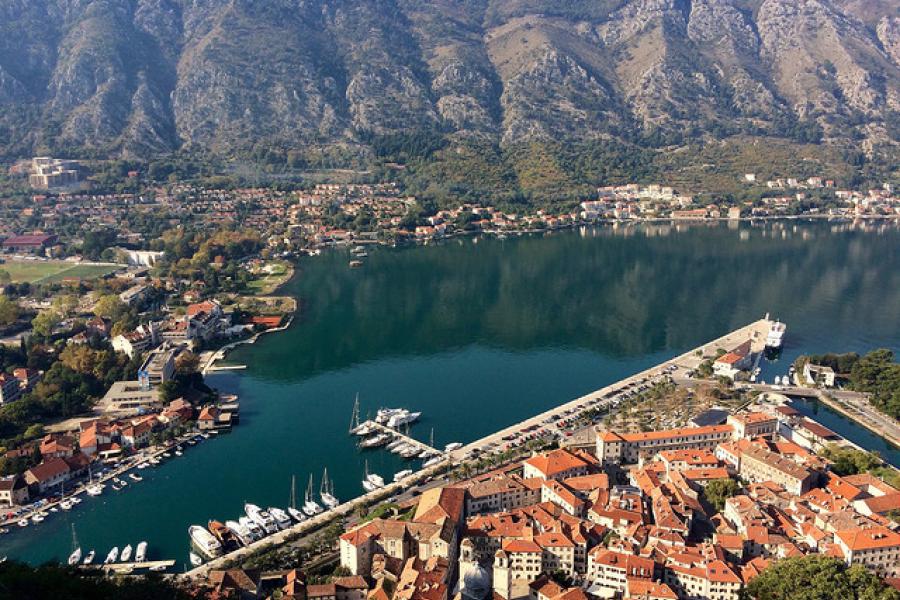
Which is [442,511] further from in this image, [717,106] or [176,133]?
[717,106]

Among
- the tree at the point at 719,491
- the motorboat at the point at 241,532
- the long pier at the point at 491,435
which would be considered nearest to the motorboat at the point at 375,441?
the long pier at the point at 491,435

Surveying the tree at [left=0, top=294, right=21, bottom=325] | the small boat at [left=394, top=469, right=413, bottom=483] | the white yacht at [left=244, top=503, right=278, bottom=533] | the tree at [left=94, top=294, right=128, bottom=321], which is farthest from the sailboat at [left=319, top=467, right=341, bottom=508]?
the tree at [left=0, top=294, right=21, bottom=325]

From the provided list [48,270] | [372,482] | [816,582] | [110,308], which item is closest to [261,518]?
[372,482]

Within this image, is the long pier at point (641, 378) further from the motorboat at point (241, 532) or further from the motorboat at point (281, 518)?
the motorboat at point (241, 532)

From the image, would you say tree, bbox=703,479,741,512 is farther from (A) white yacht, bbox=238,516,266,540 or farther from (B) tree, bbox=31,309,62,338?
(B) tree, bbox=31,309,62,338

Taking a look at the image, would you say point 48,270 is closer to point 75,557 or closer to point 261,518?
point 75,557
